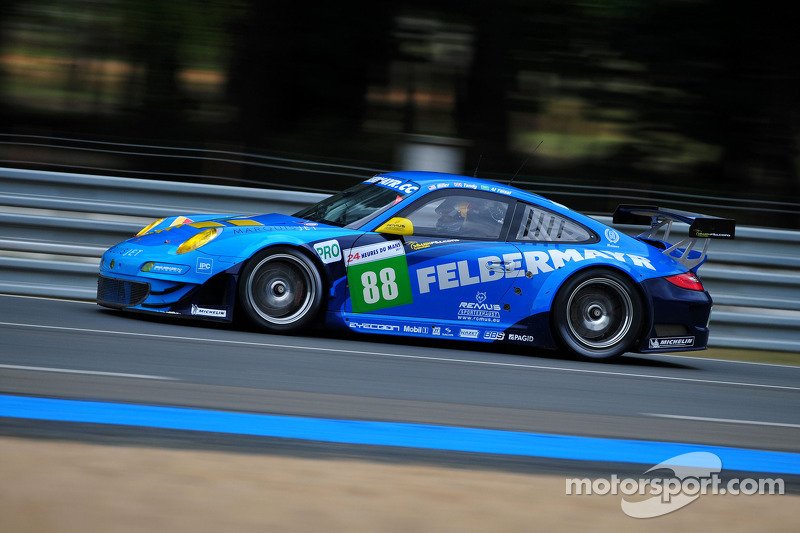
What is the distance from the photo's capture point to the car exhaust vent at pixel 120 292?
7.02 meters

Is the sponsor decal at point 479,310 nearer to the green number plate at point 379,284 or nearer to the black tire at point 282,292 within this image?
the green number plate at point 379,284

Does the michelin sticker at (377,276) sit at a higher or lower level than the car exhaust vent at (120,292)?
higher

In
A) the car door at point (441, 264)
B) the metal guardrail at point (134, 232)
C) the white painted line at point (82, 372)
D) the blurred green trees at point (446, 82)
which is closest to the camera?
the white painted line at point (82, 372)

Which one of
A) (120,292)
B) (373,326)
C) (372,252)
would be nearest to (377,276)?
(372,252)

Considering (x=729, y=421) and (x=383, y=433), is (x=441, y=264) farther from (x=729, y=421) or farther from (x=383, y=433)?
(x=383, y=433)

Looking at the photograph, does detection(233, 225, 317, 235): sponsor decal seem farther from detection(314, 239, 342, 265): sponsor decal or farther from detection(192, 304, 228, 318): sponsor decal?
detection(192, 304, 228, 318): sponsor decal

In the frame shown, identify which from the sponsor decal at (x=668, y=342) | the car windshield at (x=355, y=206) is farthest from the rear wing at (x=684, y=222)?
the car windshield at (x=355, y=206)

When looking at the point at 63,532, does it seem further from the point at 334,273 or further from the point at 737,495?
the point at 334,273

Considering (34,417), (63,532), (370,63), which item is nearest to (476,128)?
(370,63)

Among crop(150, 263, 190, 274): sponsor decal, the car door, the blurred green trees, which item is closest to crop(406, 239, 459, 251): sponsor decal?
the car door

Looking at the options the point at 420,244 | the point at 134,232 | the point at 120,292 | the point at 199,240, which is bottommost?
the point at 120,292

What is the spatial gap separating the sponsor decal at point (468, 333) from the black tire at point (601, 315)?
72 centimetres

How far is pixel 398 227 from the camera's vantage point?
7.22 meters

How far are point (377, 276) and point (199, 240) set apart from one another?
4.58 ft
